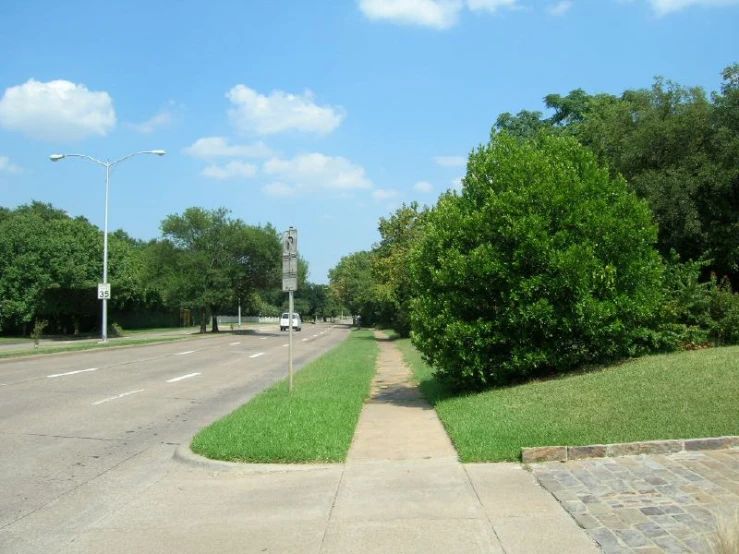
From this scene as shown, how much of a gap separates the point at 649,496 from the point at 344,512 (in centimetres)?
276

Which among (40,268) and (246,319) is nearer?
(40,268)

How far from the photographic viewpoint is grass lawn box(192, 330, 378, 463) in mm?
7828

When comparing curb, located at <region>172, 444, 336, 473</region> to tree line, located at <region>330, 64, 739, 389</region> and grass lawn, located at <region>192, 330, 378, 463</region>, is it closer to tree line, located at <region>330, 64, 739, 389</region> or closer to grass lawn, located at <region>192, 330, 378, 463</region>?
grass lawn, located at <region>192, 330, 378, 463</region>

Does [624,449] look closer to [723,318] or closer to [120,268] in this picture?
[723,318]

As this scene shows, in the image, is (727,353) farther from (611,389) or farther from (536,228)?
(536,228)

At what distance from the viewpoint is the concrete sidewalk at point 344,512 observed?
5.06 meters

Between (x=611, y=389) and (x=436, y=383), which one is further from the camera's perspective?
(x=436, y=383)

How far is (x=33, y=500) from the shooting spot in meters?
6.49

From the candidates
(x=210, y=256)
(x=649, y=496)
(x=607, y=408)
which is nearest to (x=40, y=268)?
(x=210, y=256)

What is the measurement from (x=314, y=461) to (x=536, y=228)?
596 centimetres

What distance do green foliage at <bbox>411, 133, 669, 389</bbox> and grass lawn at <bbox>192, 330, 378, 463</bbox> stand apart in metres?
2.25

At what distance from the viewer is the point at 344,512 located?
5.82 meters

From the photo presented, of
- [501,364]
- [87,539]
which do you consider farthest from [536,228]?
[87,539]

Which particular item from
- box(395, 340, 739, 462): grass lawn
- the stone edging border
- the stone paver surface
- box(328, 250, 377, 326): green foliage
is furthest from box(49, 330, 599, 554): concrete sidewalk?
box(328, 250, 377, 326): green foliage
